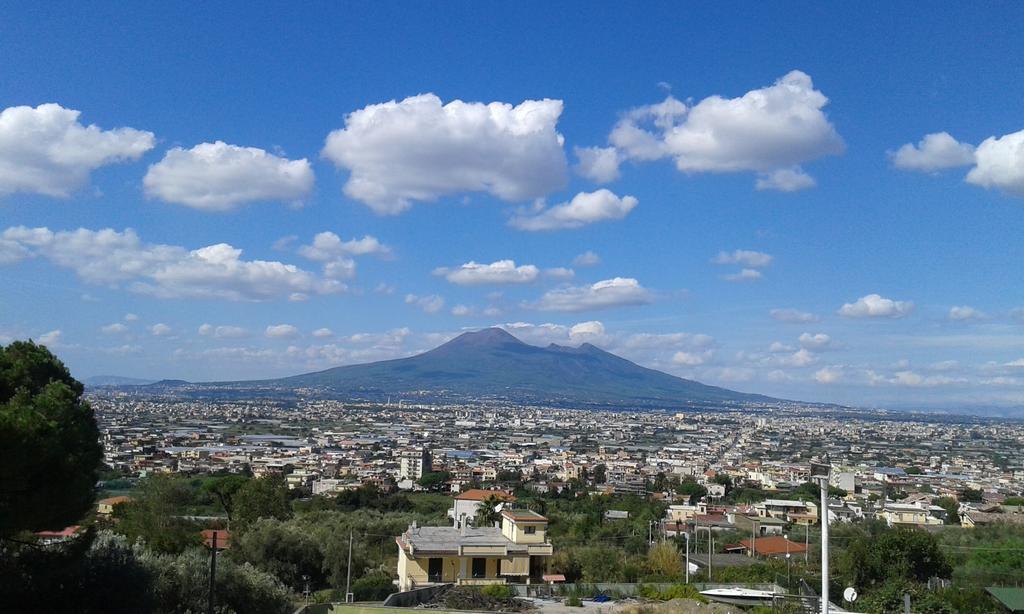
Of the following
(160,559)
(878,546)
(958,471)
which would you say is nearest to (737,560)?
(878,546)

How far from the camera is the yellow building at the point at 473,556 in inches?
850

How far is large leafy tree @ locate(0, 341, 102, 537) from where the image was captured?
908 centimetres

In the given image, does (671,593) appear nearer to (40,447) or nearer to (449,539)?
(449,539)

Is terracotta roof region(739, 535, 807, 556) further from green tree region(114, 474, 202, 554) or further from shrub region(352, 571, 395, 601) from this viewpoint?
green tree region(114, 474, 202, 554)

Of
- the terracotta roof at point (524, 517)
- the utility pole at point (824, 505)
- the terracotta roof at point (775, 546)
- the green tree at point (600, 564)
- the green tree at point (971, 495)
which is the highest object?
the utility pole at point (824, 505)

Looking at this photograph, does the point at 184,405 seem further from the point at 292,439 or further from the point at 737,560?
the point at 737,560

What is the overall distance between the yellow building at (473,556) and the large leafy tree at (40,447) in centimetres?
1171

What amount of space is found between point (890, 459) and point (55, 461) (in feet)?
280

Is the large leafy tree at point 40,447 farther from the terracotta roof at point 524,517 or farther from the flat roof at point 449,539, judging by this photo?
the terracotta roof at point 524,517

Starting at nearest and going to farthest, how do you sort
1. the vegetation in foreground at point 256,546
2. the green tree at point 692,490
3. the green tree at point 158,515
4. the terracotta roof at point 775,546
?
the vegetation in foreground at point 256,546 < the green tree at point 158,515 < the terracotta roof at point 775,546 < the green tree at point 692,490

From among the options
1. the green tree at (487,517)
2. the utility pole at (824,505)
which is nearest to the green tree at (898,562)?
the green tree at (487,517)

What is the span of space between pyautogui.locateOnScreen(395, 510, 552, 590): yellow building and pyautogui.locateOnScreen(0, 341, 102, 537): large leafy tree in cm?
1171

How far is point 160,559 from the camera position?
14.2 metres

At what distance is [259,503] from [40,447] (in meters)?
24.0
